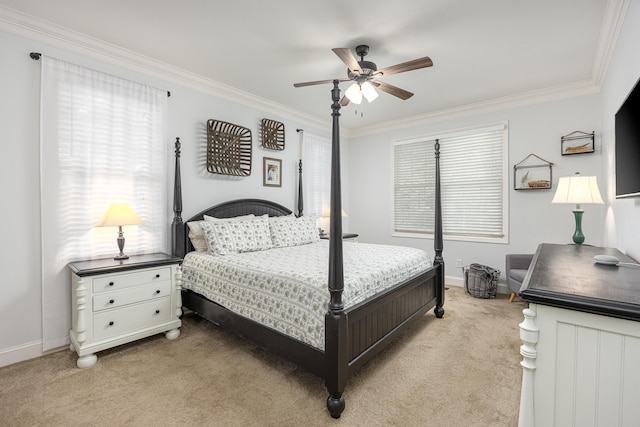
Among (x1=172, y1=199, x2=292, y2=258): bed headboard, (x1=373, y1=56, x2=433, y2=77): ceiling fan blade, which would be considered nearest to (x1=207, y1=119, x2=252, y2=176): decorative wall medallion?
(x1=172, y1=199, x2=292, y2=258): bed headboard

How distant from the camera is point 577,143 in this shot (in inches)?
144

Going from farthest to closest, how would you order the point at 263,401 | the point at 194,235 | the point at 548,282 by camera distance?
the point at 194,235
the point at 263,401
the point at 548,282

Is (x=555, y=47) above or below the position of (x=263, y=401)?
above

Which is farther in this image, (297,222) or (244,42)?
(297,222)

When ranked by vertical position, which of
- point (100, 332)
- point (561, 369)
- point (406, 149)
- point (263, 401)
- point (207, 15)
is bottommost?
point (263, 401)

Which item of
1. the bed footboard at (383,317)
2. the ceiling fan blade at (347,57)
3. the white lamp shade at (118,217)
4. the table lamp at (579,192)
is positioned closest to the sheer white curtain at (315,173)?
the bed footboard at (383,317)

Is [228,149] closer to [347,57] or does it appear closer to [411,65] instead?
[347,57]

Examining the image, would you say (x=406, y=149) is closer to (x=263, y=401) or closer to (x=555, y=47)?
(x=555, y=47)

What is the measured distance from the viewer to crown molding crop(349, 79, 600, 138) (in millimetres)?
3612

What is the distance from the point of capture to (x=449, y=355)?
249cm

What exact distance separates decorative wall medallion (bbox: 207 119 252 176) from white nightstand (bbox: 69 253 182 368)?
1334 millimetres

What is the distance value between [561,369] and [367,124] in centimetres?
485

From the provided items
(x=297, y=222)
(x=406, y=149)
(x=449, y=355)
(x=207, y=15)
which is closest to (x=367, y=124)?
(x=406, y=149)

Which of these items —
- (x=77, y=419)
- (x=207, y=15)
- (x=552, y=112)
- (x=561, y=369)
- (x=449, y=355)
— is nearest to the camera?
(x=561, y=369)
